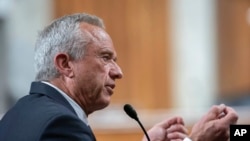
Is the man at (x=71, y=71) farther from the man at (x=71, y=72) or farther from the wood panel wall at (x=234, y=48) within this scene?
the wood panel wall at (x=234, y=48)

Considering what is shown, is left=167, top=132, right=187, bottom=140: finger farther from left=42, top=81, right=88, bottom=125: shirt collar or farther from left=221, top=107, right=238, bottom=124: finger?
left=42, top=81, right=88, bottom=125: shirt collar

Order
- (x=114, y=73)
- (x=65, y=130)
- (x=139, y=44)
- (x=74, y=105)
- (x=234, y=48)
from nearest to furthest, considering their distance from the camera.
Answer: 1. (x=65, y=130)
2. (x=74, y=105)
3. (x=114, y=73)
4. (x=139, y=44)
5. (x=234, y=48)

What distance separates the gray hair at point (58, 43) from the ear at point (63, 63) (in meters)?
0.01

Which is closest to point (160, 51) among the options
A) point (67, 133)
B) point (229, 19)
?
point (229, 19)

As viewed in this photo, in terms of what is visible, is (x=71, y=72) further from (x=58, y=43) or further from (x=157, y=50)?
(x=157, y=50)

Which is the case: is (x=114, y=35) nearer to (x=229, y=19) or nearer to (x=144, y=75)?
(x=144, y=75)

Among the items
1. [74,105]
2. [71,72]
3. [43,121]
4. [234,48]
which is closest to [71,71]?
[71,72]

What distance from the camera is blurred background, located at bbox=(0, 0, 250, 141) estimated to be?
554 cm

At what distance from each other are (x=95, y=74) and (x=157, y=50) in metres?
3.02

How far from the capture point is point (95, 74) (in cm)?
257

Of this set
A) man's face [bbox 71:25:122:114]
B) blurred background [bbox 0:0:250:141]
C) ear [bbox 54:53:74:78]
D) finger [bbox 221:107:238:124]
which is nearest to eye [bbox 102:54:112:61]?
man's face [bbox 71:25:122:114]

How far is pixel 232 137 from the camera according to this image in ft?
8.64

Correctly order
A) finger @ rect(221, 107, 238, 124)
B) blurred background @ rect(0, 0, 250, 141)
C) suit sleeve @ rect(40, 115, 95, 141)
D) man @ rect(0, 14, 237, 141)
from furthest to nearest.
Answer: blurred background @ rect(0, 0, 250, 141) < finger @ rect(221, 107, 238, 124) < man @ rect(0, 14, 237, 141) < suit sleeve @ rect(40, 115, 95, 141)

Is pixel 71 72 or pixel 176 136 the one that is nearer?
pixel 71 72
